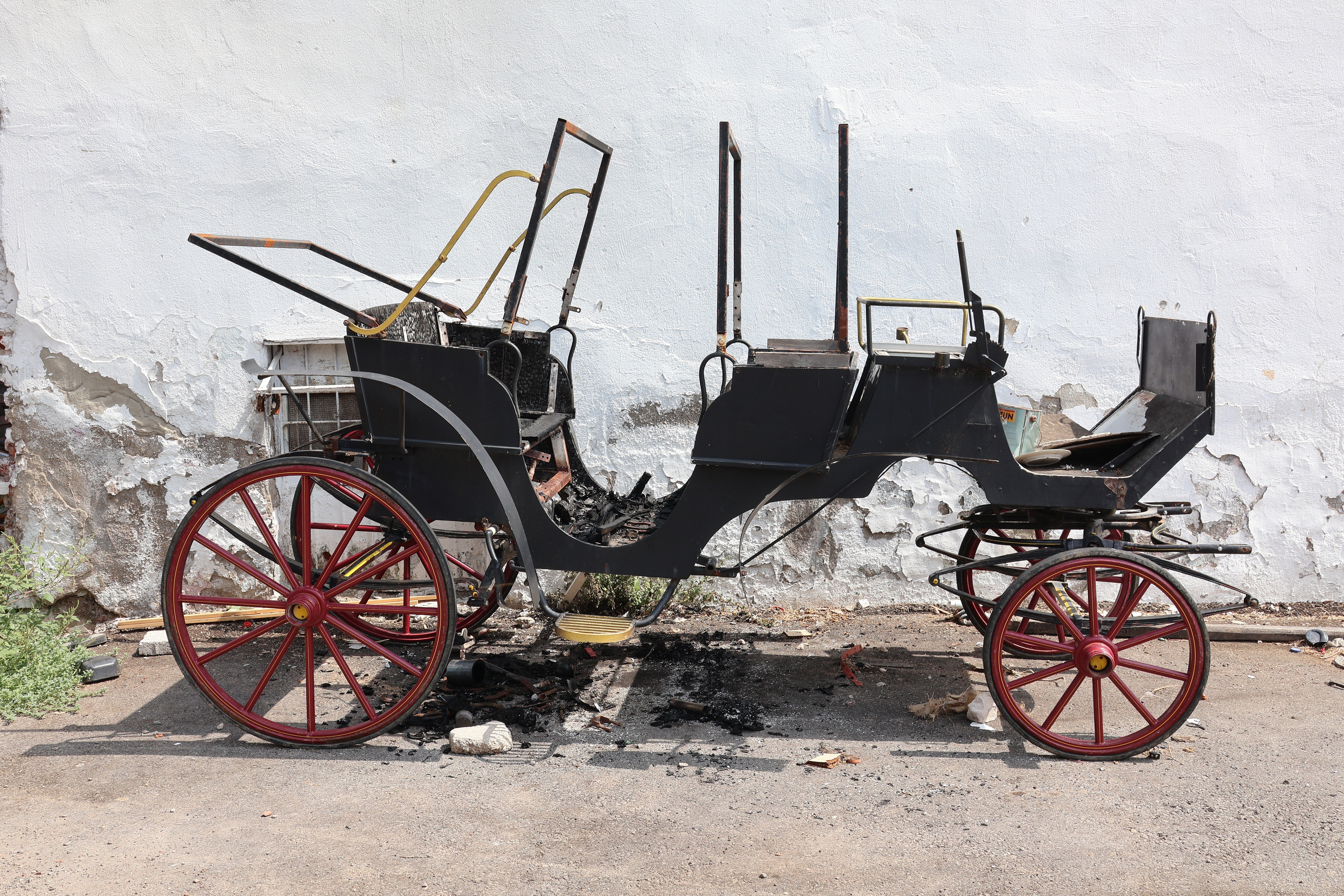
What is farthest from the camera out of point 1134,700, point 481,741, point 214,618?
point 214,618

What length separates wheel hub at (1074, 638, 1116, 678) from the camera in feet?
10.6

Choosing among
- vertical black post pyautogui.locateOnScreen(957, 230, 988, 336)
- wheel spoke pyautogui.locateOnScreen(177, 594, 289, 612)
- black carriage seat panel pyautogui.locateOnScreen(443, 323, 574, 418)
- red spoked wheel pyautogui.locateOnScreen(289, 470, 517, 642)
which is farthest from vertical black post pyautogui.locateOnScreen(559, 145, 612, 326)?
wheel spoke pyautogui.locateOnScreen(177, 594, 289, 612)

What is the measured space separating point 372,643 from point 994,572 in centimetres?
286

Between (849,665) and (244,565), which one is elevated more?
(244,565)

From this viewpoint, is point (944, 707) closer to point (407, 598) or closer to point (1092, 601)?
point (1092, 601)

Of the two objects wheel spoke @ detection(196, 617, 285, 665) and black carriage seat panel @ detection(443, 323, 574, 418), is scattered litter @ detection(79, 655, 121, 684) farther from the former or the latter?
black carriage seat panel @ detection(443, 323, 574, 418)

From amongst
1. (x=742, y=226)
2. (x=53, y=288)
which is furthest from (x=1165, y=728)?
(x=53, y=288)

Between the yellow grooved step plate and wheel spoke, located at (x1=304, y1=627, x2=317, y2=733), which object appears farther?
the yellow grooved step plate

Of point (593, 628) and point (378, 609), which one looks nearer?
point (378, 609)

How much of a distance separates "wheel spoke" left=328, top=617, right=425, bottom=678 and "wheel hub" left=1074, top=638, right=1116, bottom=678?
2.28m

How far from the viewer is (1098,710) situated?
3.19 m

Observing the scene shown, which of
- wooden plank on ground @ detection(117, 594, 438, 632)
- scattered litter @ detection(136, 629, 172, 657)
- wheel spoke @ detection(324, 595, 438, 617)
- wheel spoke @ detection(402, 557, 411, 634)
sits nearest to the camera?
wheel spoke @ detection(324, 595, 438, 617)

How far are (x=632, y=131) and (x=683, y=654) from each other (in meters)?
2.55

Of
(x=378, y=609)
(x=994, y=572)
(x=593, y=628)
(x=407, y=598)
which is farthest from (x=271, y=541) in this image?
(x=994, y=572)
